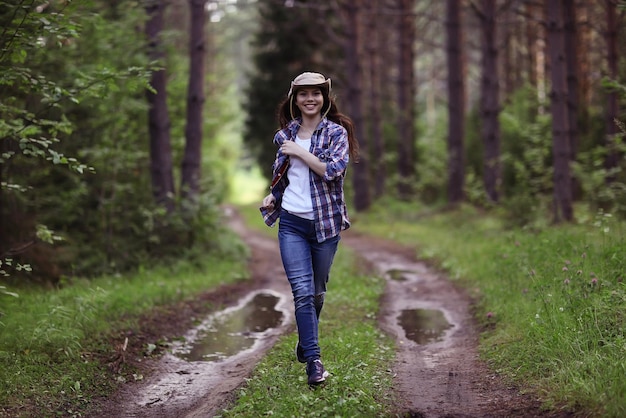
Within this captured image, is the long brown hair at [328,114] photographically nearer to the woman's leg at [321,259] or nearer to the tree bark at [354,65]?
the woman's leg at [321,259]

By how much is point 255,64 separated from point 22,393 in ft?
80.9

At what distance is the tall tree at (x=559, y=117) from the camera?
12531 mm

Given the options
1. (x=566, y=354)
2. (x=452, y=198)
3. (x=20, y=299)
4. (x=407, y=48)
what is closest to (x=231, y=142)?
(x=407, y=48)

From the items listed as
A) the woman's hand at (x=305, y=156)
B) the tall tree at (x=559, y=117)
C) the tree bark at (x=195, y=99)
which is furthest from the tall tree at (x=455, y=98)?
the woman's hand at (x=305, y=156)

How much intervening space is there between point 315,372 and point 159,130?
347 inches

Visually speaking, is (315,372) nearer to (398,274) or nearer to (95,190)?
(398,274)

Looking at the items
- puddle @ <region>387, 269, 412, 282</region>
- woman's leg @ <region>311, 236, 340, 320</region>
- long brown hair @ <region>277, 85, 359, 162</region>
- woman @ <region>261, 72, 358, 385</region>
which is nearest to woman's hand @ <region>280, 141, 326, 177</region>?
woman @ <region>261, 72, 358, 385</region>

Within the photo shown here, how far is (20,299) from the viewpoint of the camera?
316 inches

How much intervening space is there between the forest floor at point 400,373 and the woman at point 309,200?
89cm

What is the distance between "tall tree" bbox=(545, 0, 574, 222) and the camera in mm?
12531

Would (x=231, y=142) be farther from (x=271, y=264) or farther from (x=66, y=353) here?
(x=66, y=353)

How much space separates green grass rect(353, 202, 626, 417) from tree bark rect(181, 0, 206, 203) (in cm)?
570

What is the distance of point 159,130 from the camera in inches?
504

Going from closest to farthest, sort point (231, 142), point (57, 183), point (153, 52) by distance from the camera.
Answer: point (57, 183) → point (153, 52) → point (231, 142)
